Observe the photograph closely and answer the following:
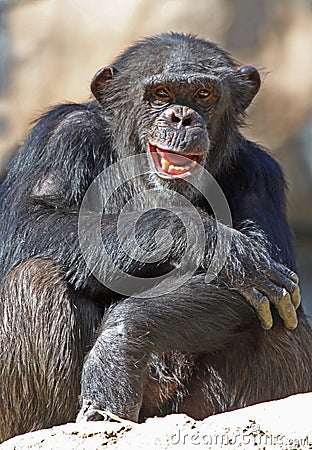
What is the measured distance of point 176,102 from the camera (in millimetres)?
4352

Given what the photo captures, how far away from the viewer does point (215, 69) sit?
178 inches

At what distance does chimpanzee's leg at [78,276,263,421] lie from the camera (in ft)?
12.1

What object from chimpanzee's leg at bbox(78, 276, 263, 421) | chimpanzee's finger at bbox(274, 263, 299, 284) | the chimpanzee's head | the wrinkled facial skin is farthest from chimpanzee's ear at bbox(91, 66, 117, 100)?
chimpanzee's finger at bbox(274, 263, 299, 284)

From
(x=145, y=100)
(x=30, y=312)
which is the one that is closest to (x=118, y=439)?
(x=30, y=312)

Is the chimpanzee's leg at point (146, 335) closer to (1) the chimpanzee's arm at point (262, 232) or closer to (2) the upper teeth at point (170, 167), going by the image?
(1) the chimpanzee's arm at point (262, 232)

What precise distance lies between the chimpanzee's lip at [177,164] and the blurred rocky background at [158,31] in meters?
4.50

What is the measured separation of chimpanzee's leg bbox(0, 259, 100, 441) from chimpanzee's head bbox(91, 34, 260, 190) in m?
0.70

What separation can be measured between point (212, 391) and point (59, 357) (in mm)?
675

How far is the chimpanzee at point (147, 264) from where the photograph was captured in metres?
3.93

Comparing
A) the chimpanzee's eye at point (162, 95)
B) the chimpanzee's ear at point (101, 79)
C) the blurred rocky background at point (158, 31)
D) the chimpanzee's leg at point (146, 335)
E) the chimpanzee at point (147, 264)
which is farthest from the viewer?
the blurred rocky background at point (158, 31)

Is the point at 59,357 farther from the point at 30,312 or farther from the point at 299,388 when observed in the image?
the point at 299,388

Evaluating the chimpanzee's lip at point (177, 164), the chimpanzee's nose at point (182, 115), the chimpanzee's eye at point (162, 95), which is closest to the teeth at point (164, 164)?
the chimpanzee's lip at point (177, 164)

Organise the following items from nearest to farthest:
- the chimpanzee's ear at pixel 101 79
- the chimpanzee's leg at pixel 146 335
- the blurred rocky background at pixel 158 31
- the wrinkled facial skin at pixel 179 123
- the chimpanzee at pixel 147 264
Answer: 1. the chimpanzee's leg at pixel 146 335
2. the chimpanzee at pixel 147 264
3. the wrinkled facial skin at pixel 179 123
4. the chimpanzee's ear at pixel 101 79
5. the blurred rocky background at pixel 158 31

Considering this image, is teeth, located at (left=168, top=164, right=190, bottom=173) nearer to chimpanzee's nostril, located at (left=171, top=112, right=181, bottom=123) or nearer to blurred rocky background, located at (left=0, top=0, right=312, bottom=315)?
chimpanzee's nostril, located at (left=171, top=112, right=181, bottom=123)
